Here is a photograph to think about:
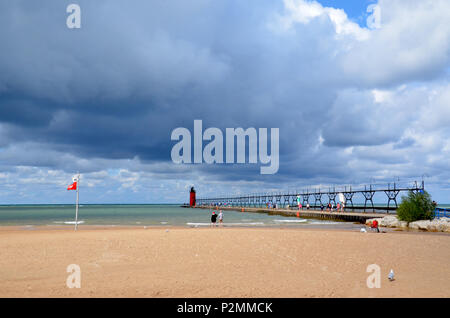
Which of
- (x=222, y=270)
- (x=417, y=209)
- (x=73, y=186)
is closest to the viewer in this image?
(x=222, y=270)

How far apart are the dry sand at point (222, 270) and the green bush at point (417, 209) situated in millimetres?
16203

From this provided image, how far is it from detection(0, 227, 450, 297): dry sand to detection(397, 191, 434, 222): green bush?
16203mm

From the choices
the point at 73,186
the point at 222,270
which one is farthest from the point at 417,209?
the point at 73,186

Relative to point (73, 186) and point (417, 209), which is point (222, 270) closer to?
point (73, 186)

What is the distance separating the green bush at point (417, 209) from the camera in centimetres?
3127

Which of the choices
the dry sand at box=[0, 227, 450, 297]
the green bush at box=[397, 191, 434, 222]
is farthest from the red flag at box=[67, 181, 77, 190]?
the green bush at box=[397, 191, 434, 222]

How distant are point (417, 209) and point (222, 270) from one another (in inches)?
1080

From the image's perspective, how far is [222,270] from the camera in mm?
10531

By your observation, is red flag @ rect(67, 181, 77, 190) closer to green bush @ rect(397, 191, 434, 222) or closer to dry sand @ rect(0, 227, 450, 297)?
dry sand @ rect(0, 227, 450, 297)

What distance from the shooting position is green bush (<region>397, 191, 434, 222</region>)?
3127 cm
